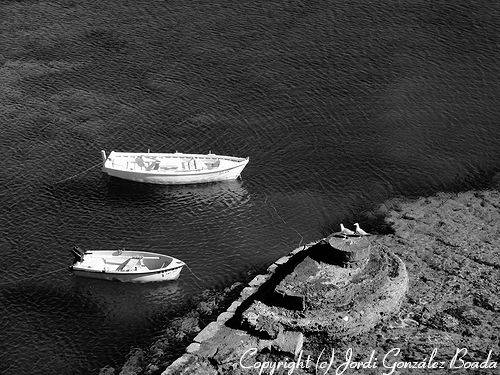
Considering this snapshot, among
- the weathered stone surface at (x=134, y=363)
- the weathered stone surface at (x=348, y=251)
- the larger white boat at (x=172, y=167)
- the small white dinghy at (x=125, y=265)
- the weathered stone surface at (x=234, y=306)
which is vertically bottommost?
the weathered stone surface at (x=134, y=363)

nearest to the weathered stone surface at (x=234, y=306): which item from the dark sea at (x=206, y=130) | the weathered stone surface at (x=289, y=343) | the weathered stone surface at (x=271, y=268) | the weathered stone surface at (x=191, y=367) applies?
the weathered stone surface at (x=271, y=268)

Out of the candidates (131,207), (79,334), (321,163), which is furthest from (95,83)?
(79,334)

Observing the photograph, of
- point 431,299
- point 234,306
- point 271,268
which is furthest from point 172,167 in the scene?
point 431,299

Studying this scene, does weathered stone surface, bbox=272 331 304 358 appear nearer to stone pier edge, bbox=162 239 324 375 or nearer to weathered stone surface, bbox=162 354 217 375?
weathered stone surface, bbox=162 354 217 375

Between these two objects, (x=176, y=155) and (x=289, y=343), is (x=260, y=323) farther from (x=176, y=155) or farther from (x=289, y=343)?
(x=176, y=155)

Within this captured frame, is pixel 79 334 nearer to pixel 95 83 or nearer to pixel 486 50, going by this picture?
pixel 95 83

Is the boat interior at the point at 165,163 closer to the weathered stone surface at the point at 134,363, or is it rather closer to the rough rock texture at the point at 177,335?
the rough rock texture at the point at 177,335
